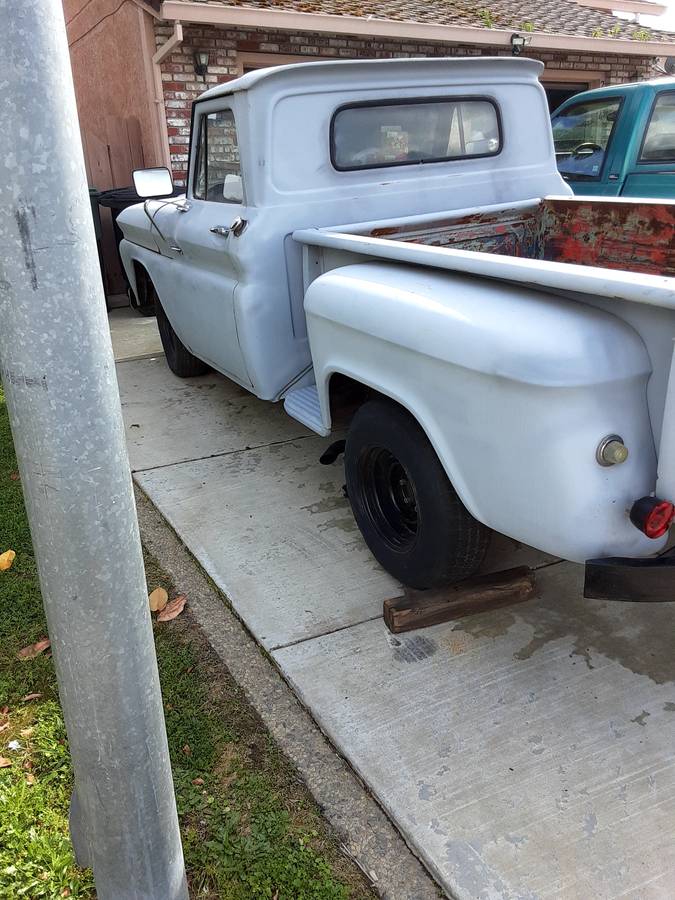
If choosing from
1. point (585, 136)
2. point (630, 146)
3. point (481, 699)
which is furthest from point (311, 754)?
point (585, 136)

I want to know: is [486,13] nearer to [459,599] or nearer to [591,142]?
[591,142]

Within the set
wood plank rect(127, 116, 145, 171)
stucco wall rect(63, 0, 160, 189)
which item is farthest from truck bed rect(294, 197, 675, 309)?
→ wood plank rect(127, 116, 145, 171)

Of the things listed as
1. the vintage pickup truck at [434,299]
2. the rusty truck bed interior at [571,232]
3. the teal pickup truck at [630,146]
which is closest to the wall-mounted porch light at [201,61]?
the vintage pickup truck at [434,299]

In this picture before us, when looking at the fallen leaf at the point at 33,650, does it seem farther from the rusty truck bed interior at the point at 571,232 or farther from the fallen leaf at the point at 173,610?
the rusty truck bed interior at the point at 571,232

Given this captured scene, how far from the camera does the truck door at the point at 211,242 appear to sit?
3.96 metres

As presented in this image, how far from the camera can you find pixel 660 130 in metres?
6.92

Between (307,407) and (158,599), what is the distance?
1.11m

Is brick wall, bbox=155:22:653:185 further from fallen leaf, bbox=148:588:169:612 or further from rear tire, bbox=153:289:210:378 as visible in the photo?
fallen leaf, bbox=148:588:169:612

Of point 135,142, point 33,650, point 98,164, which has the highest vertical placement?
point 135,142

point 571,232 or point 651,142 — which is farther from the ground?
point 651,142

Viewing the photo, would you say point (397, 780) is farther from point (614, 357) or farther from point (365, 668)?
point (614, 357)

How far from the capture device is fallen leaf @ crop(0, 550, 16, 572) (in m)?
3.49

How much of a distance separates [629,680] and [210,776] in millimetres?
1417

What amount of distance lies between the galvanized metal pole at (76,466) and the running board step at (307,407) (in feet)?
6.31
